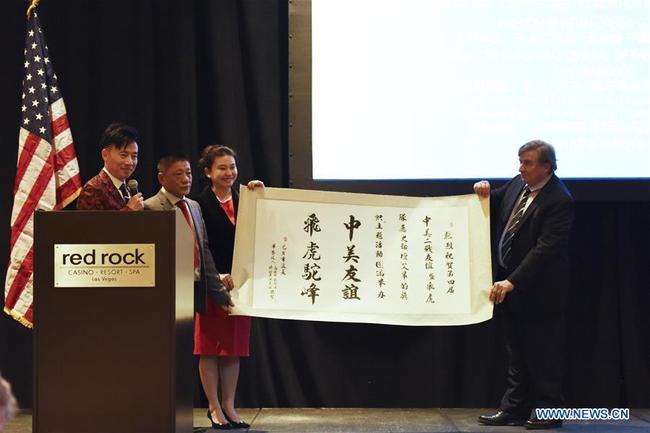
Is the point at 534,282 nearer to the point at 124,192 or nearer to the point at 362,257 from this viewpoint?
the point at 362,257

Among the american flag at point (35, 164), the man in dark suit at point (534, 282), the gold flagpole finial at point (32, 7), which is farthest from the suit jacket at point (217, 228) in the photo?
the gold flagpole finial at point (32, 7)

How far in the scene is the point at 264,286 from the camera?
14.0ft

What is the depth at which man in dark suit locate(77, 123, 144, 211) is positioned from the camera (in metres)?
3.35

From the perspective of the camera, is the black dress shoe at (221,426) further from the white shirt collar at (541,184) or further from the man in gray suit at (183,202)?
the white shirt collar at (541,184)

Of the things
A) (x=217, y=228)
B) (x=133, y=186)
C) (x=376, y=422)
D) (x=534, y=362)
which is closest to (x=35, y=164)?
(x=217, y=228)

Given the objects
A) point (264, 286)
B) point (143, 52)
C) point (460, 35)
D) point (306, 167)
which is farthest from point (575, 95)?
point (143, 52)

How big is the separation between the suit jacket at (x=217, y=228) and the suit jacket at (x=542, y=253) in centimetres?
139

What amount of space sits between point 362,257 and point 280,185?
0.91m

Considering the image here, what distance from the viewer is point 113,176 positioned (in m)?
3.52

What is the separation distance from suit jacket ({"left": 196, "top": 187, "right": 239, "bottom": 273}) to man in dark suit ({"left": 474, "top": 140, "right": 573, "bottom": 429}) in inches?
49.4

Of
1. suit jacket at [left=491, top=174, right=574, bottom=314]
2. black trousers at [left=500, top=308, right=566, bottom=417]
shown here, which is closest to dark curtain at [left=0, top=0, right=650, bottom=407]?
black trousers at [left=500, top=308, right=566, bottom=417]

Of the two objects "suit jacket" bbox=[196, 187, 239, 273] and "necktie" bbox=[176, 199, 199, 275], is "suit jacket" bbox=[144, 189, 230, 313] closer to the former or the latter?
"necktie" bbox=[176, 199, 199, 275]

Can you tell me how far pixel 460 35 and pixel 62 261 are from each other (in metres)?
2.78

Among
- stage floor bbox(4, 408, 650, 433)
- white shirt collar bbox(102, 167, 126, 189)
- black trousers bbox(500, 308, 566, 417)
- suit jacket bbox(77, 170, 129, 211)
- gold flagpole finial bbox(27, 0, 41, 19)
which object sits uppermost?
gold flagpole finial bbox(27, 0, 41, 19)
